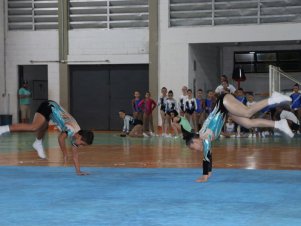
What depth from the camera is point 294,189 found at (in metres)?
8.98

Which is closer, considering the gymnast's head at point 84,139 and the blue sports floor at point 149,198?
the blue sports floor at point 149,198

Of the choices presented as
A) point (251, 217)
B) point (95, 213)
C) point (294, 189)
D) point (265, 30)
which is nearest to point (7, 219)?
point (95, 213)

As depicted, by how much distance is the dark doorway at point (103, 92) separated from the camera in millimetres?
27200

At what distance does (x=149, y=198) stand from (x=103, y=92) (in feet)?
64.3

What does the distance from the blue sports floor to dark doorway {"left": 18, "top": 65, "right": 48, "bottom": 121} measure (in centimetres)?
1863

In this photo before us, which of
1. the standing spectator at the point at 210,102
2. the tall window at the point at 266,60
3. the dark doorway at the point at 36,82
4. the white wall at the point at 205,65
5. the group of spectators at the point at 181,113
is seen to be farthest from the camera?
the dark doorway at the point at 36,82

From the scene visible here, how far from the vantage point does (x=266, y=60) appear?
2812 cm

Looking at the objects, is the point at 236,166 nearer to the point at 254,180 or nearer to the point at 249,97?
the point at 254,180

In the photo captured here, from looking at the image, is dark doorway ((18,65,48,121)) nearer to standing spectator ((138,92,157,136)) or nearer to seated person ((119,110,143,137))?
standing spectator ((138,92,157,136))

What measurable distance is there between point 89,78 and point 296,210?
21.0m

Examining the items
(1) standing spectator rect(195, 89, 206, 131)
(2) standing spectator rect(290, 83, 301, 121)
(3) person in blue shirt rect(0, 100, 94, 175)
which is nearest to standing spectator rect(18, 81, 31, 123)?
(1) standing spectator rect(195, 89, 206, 131)

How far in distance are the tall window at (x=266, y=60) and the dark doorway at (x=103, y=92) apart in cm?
522

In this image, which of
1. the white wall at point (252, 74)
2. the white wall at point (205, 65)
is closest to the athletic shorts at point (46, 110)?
the white wall at point (205, 65)

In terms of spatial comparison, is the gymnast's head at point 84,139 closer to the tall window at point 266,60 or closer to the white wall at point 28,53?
the white wall at point 28,53
